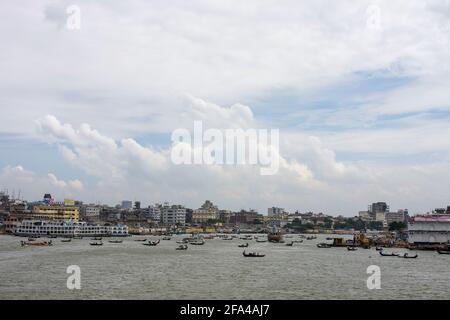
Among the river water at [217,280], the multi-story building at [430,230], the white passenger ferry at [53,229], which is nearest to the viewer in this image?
the river water at [217,280]

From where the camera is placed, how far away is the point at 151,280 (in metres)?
41.2

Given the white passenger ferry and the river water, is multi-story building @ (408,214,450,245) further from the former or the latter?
the white passenger ferry

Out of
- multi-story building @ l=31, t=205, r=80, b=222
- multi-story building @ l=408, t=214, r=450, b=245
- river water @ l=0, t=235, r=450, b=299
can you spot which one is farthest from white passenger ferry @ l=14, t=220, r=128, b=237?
multi-story building @ l=408, t=214, r=450, b=245

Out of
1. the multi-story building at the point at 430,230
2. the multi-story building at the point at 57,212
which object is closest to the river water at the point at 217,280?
the multi-story building at the point at 430,230

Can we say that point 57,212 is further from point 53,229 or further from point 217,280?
point 217,280

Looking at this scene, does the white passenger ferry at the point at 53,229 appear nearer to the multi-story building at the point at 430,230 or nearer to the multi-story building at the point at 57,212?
the multi-story building at the point at 57,212

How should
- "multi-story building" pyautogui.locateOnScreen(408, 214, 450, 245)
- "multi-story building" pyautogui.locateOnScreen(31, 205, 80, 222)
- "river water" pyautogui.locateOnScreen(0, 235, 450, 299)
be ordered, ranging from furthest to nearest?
"multi-story building" pyautogui.locateOnScreen(31, 205, 80, 222)
"multi-story building" pyautogui.locateOnScreen(408, 214, 450, 245)
"river water" pyautogui.locateOnScreen(0, 235, 450, 299)

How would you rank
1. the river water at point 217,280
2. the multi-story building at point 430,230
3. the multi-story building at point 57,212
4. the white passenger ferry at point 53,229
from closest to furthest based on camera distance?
1. the river water at point 217,280
2. the multi-story building at point 430,230
3. the white passenger ferry at point 53,229
4. the multi-story building at point 57,212

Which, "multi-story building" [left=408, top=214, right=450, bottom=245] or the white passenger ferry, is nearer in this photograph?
"multi-story building" [left=408, top=214, right=450, bottom=245]

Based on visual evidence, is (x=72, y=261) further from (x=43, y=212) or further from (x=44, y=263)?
(x=43, y=212)

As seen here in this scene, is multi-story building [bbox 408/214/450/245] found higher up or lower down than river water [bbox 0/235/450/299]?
higher up
